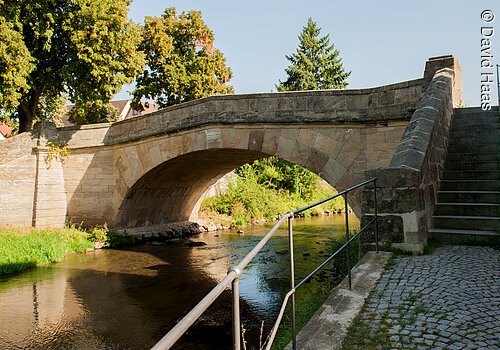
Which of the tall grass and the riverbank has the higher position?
the tall grass

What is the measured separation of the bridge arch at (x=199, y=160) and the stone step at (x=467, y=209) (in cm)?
278

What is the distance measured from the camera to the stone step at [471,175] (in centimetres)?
573

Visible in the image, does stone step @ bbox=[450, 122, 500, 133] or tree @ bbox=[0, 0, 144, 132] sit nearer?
stone step @ bbox=[450, 122, 500, 133]

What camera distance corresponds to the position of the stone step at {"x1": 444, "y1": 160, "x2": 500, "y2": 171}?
5.92m

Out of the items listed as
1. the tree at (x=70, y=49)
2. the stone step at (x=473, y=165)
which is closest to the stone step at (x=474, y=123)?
the stone step at (x=473, y=165)

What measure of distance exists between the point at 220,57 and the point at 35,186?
12.0m

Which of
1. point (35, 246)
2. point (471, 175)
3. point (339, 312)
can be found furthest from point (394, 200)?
point (35, 246)

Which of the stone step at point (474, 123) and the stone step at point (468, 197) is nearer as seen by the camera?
the stone step at point (468, 197)

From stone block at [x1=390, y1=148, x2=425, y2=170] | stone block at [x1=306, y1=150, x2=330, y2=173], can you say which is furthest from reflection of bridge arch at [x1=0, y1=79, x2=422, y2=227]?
stone block at [x1=390, y1=148, x2=425, y2=170]

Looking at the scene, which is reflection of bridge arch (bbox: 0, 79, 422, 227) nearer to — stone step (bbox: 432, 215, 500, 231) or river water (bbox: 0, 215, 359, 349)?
river water (bbox: 0, 215, 359, 349)

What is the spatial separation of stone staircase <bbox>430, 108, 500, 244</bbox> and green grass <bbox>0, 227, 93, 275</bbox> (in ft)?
30.2

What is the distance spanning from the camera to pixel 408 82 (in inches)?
299

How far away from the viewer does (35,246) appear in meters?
10.7

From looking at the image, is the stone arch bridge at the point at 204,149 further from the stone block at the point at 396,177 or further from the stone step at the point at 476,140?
the stone step at the point at 476,140
